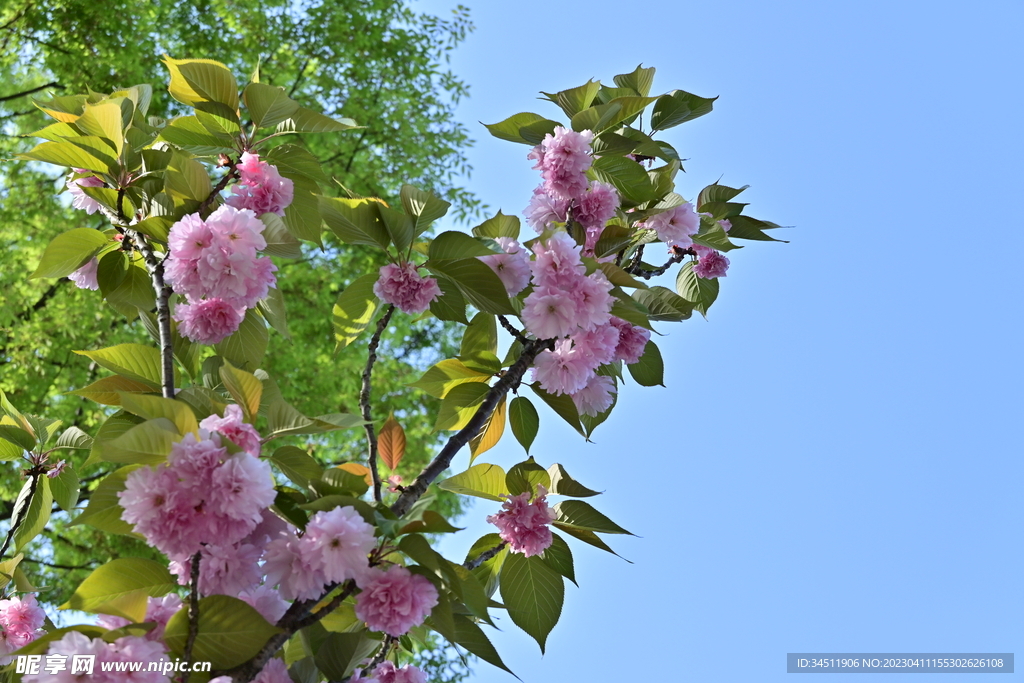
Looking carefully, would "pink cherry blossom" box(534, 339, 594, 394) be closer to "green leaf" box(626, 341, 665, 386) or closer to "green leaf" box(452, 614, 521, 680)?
"green leaf" box(626, 341, 665, 386)

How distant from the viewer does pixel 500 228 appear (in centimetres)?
142

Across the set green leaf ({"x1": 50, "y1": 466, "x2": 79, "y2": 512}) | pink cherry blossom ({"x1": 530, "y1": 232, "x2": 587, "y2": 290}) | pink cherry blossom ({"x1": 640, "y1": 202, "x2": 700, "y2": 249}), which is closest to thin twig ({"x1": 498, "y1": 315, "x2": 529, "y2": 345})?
pink cherry blossom ({"x1": 530, "y1": 232, "x2": 587, "y2": 290})

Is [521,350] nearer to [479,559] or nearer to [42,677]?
[479,559]

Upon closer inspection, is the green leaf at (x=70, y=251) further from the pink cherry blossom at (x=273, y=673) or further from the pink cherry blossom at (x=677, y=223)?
the pink cherry blossom at (x=677, y=223)

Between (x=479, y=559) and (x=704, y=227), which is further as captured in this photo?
(x=704, y=227)

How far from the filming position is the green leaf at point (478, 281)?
1.24 m

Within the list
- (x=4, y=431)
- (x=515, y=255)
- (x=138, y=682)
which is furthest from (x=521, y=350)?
(x=4, y=431)

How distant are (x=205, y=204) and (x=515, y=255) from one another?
1.65ft

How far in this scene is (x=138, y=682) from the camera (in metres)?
0.90

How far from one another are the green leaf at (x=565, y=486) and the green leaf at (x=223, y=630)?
0.54 metres

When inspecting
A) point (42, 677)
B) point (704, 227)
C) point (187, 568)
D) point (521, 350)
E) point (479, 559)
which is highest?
point (704, 227)

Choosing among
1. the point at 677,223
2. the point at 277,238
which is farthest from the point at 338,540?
the point at 677,223

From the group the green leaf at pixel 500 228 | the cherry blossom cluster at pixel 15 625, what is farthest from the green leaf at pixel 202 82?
the cherry blossom cluster at pixel 15 625

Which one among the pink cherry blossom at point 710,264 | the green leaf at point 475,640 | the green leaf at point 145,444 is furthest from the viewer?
the pink cherry blossom at point 710,264
